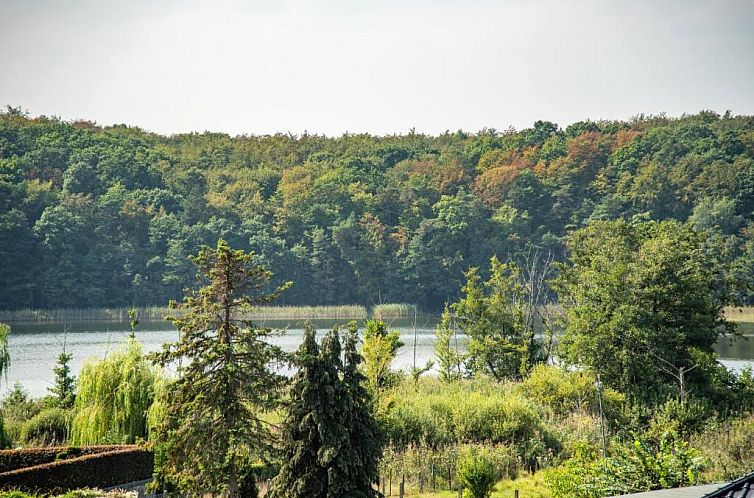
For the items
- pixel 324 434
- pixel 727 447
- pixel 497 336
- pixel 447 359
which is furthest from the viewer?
pixel 497 336

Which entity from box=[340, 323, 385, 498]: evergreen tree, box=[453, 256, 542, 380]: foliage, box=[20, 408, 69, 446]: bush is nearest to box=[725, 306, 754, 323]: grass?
box=[453, 256, 542, 380]: foliage

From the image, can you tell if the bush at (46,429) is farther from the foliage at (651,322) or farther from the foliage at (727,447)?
the foliage at (727,447)

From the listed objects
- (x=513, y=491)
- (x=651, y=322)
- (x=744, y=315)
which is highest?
(x=651, y=322)

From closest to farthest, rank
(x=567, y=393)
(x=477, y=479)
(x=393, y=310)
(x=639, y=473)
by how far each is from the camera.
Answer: (x=639, y=473), (x=477, y=479), (x=567, y=393), (x=393, y=310)

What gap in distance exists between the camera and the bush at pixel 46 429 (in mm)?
25594

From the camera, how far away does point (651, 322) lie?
96.2 feet

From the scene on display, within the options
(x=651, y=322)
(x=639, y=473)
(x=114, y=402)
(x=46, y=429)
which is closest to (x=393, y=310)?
(x=651, y=322)

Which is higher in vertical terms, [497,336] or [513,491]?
[497,336]

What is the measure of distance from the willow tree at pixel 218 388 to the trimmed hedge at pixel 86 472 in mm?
2606

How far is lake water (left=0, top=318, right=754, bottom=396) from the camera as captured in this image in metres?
40.8

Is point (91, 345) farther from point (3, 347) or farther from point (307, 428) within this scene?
point (307, 428)

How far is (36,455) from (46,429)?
442cm

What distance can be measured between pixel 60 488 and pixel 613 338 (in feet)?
55.3

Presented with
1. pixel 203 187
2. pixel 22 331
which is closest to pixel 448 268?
pixel 203 187
